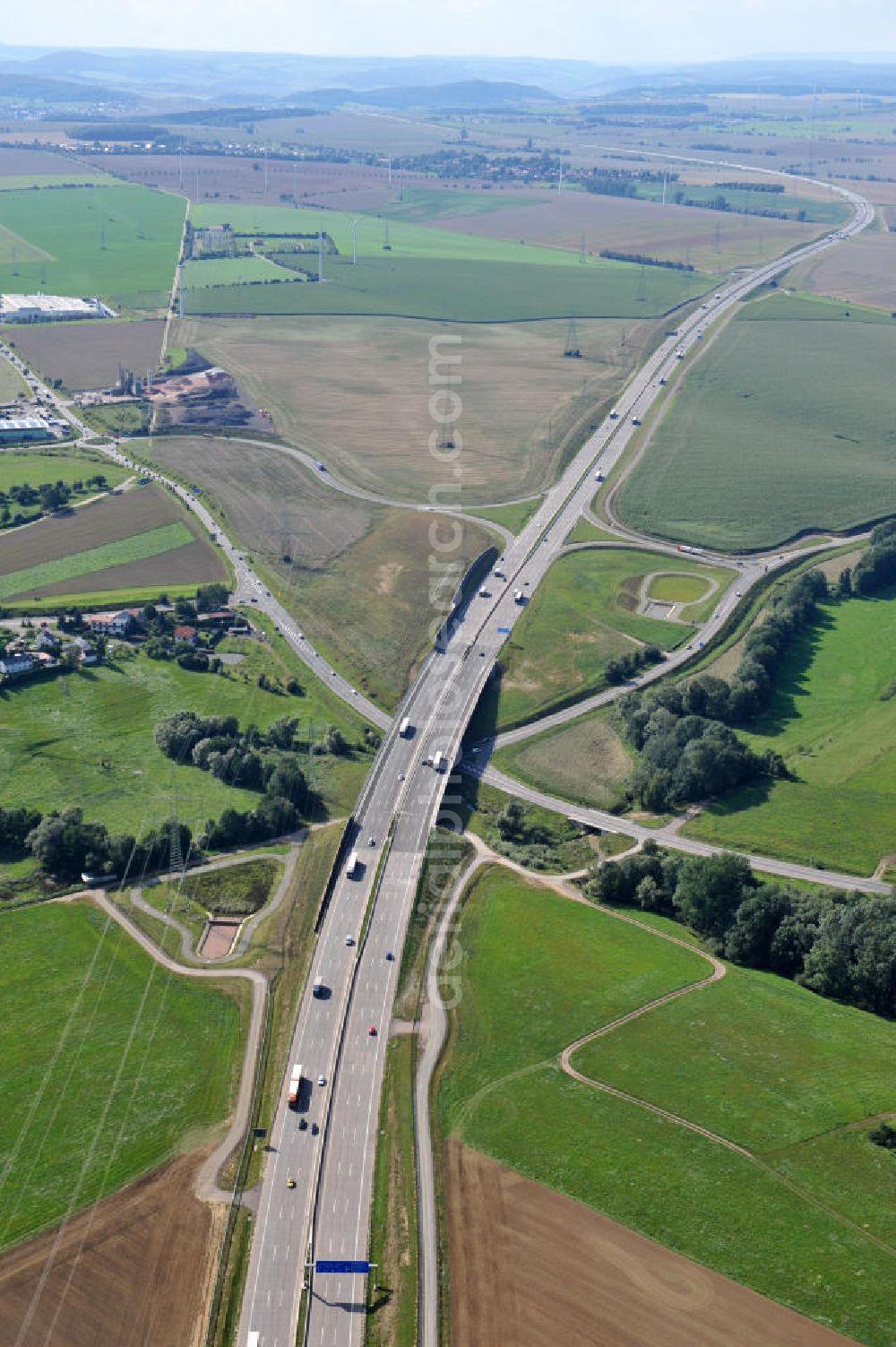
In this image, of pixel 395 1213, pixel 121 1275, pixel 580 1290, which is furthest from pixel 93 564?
pixel 580 1290

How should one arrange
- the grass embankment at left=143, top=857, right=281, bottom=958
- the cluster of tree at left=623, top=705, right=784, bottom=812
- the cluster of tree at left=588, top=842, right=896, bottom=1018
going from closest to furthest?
the cluster of tree at left=588, top=842, right=896, bottom=1018, the grass embankment at left=143, top=857, right=281, bottom=958, the cluster of tree at left=623, top=705, right=784, bottom=812

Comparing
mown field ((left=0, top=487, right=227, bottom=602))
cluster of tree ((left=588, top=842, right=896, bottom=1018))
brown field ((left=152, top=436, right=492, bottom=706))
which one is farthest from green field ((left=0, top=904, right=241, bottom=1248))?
mown field ((left=0, top=487, right=227, bottom=602))

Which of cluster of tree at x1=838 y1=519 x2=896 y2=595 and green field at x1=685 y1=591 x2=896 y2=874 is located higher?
cluster of tree at x1=838 y1=519 x2=896 y2=595

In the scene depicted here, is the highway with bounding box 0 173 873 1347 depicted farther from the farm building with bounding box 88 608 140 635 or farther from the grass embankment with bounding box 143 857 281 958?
the farm building with bounding box 88 608 140 635

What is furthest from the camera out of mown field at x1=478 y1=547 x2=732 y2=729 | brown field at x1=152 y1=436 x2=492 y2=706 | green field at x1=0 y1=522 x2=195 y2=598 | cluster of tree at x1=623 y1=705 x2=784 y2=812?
green field at x1=0 y1=522 x2=195 y2=598

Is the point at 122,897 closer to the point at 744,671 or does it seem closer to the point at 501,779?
the point at 501,779

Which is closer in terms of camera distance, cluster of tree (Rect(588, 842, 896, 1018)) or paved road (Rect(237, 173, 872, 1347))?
paved road (Rect(237, 173, 872, 1347))
